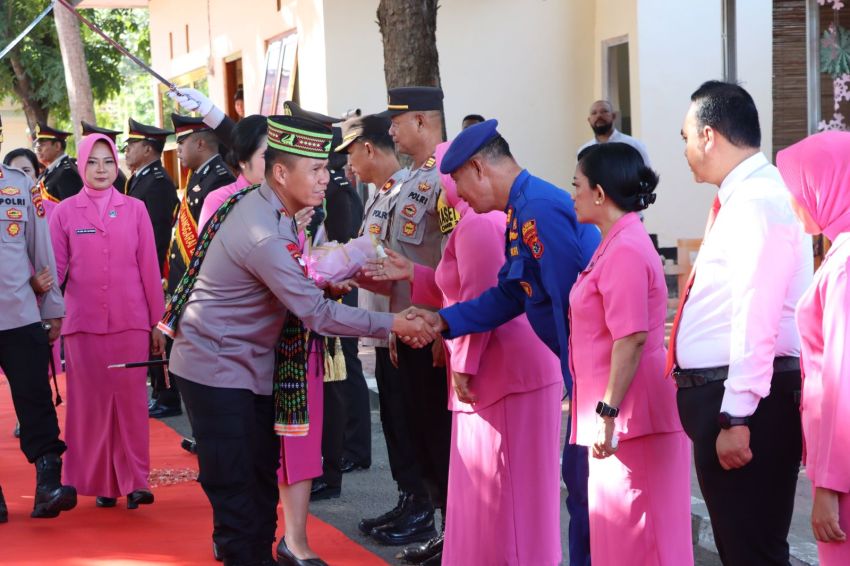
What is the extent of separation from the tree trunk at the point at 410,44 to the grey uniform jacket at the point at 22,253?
341cm

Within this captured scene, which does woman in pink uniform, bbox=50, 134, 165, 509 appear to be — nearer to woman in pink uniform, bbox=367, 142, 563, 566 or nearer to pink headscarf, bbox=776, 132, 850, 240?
woman in pink uniform, bbox=367, 142, 563, 566

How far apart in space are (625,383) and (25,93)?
82.0ft

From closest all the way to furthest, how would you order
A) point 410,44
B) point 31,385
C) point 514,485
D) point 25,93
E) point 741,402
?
point 741,402 < point 514,485 < point 31,385 < point 410,44 < point 25,93

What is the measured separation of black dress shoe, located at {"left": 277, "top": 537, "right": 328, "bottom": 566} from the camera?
5270 millimetres

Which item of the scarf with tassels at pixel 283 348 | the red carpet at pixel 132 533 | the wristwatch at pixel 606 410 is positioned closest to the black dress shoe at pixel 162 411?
the red carpet at pixel 132 533

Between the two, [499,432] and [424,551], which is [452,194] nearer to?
[499,432]

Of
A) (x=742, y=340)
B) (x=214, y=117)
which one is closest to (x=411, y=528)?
(x=214, y=117)

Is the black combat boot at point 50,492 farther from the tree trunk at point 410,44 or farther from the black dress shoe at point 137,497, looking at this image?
the tree trunk at point 410,44

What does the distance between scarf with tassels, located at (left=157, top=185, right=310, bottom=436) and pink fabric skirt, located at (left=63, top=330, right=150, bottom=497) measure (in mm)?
2094

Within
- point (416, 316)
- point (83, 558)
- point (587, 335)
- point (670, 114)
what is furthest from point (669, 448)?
point (670, 114)

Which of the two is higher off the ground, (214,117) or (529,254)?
(214,117)

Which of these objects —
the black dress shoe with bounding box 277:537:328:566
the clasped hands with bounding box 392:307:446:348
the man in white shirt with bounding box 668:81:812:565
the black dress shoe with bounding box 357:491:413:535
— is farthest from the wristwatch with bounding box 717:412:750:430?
the black dress shoe with bounding box 357:491:413:535

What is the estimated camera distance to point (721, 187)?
3600 mm

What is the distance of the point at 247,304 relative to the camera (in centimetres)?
456
